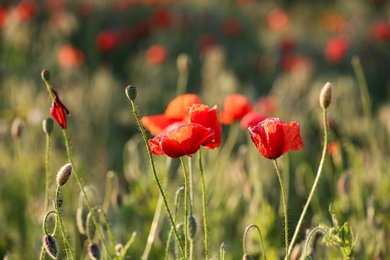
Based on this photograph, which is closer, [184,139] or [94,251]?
[184,139]

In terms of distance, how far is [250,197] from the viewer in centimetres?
263

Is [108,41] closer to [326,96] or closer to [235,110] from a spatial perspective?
[235,110]

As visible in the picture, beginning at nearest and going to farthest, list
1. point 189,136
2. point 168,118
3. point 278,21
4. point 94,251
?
point 189,136
point 94,251
point 168,118
point 278,21

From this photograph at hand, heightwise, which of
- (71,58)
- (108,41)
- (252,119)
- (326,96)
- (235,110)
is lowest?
(326,96)

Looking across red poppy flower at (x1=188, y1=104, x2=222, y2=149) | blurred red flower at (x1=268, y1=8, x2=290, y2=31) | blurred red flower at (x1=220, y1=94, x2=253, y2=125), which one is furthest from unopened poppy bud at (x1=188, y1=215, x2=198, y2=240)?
blurred red flower at (x1=268, y1=8, x2=290, y2=31)

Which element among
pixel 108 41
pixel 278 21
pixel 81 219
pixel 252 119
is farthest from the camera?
pixel 278 21

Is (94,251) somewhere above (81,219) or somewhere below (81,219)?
below

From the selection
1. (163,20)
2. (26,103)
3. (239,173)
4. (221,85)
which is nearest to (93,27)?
(163,20)

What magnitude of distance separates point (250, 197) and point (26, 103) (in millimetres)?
1994

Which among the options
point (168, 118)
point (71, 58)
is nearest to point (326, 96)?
point (168, 118)

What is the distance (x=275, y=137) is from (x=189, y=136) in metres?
0.21

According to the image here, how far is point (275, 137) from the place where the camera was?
5.24 feet

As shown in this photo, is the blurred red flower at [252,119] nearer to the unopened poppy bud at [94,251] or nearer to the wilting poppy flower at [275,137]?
the wilting poppy flower at [275,137]

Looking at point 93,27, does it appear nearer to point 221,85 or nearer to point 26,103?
point 221,85
